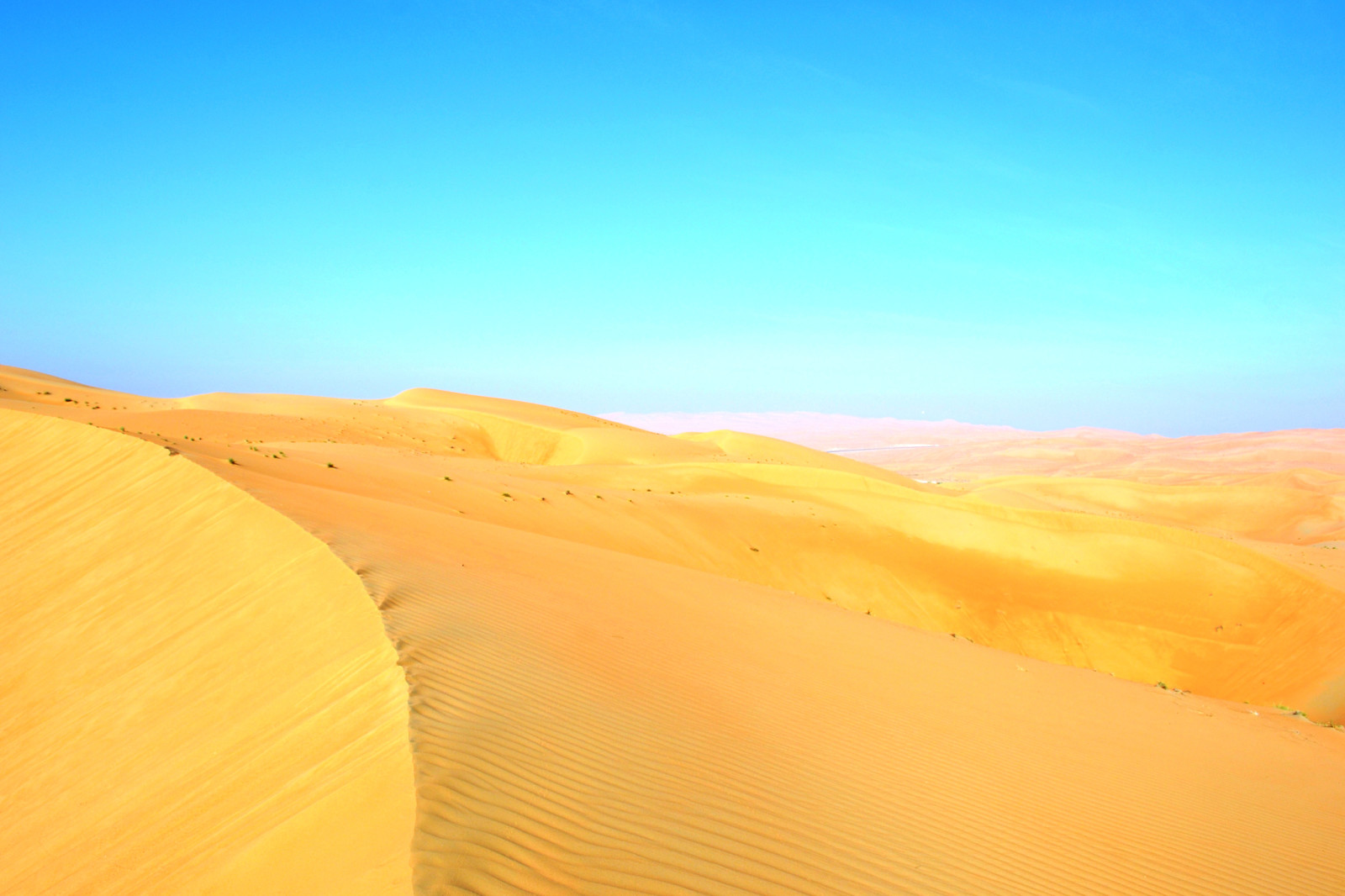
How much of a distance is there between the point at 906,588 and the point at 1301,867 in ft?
42.5

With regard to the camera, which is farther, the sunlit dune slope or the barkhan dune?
the sunlit dune slope

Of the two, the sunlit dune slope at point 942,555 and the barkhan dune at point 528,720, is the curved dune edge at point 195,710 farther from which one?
the sunlit dune slope at point 942,555

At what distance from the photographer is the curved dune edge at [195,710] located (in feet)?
11.4

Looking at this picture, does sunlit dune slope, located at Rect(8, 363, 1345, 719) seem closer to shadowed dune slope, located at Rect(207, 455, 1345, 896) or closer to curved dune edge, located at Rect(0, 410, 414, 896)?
curved dune edge, located at Rect(0, 410, 414, 896)

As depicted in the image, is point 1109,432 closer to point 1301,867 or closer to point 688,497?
point 688,497

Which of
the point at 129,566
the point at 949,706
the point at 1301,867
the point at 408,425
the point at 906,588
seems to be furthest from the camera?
the point at 408,425

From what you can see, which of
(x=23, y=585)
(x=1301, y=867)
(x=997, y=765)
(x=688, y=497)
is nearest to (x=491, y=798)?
(x=997, y=765)

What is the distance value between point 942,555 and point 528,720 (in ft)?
57.0

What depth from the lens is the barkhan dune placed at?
3.69 meters

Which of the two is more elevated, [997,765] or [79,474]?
[79,474]

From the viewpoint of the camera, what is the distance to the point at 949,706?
8.01m

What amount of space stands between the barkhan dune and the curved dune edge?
27mm

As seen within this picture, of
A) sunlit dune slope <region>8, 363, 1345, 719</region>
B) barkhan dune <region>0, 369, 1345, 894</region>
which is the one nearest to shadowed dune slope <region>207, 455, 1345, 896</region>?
barkhan dune <region>0, 369, 1345, 894</region>


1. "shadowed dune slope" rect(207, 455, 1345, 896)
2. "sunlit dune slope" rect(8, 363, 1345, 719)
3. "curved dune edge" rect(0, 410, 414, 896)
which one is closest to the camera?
"curved dune edge" rect(0, 410, 414, 896)
